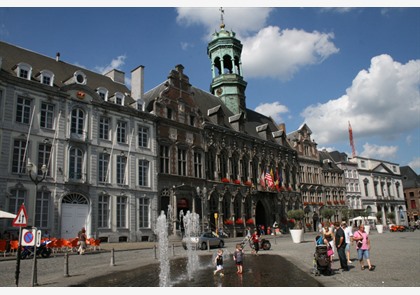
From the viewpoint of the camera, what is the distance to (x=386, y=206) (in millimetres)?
71812

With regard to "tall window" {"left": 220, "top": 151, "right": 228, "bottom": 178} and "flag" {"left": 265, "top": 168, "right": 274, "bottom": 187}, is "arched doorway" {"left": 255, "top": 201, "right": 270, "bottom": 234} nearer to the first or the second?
"flag" {"left": 265, "top": 168, "right": 274, "bottom": 187}

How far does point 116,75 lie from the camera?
38.5 metres

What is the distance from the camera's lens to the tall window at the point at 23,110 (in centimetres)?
2647

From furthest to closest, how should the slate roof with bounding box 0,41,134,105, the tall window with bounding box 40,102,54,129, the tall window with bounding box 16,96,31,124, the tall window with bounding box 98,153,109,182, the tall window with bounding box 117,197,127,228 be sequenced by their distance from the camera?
1. the tall window with bounding box 117,197,127,228
2. the tall window with bounding box 98,153,109,182
3. the slate roof with bounding box 0,41,134,105
4. the tall window with bounding box 40,102,54,129
5. the tall window with bounding box 16,96,31,124

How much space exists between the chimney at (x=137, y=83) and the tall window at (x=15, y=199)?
1487 cm

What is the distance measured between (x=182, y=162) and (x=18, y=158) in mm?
15851

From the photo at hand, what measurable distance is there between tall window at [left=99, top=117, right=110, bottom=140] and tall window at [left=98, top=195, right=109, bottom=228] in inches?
199

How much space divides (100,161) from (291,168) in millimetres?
31009

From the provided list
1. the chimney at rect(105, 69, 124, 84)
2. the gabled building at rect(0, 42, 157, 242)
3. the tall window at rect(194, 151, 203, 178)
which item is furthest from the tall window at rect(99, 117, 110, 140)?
the tall window at rect(194, 151, 203, 178)

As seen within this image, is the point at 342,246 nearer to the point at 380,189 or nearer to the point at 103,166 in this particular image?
the point at 103,166

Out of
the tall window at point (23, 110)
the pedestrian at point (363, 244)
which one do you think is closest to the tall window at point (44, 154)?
the tall window at point (23, 110)

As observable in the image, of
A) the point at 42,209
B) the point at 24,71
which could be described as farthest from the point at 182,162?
the point at 24,71

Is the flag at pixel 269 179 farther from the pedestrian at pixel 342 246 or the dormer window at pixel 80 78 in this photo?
the pedestrian at pixel 342 246

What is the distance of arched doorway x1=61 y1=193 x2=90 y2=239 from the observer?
2742cm
